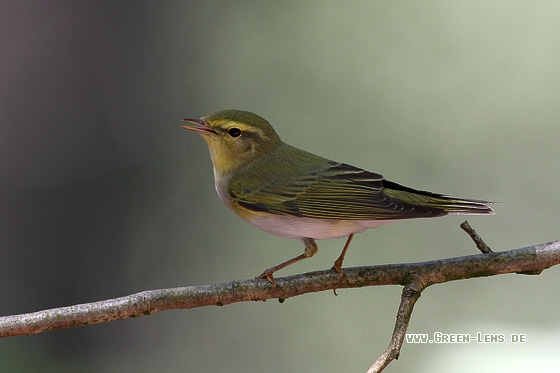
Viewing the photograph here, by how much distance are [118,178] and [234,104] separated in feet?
5.01

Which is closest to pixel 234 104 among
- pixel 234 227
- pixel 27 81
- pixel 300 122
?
pixel 300 122

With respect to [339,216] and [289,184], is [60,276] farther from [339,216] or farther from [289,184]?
[339,216]

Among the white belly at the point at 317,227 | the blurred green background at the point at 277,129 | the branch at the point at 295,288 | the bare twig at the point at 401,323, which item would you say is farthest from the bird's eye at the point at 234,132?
the blurred green background at the point at 277,129

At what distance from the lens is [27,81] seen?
6578 millimetres

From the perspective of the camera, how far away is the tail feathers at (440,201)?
317 centimetres

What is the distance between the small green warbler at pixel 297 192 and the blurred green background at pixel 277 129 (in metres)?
1.82

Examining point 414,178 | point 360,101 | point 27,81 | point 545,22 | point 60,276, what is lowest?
point 60,276

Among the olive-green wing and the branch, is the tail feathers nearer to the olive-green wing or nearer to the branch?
the olive-green wing

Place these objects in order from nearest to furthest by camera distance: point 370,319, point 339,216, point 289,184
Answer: point 339,216
point 289,184
point 370,319

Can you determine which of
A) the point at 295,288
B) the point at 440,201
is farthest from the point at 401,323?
the point at 440,201

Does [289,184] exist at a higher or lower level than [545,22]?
lower

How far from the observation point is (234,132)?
4.03 metres

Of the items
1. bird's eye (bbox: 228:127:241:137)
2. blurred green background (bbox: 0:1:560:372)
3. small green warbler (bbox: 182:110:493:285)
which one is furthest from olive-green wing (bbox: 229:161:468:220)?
blurred green background (bbox: 0:1:560:372)

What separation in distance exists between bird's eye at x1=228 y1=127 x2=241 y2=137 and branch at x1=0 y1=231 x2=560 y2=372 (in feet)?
4.36
